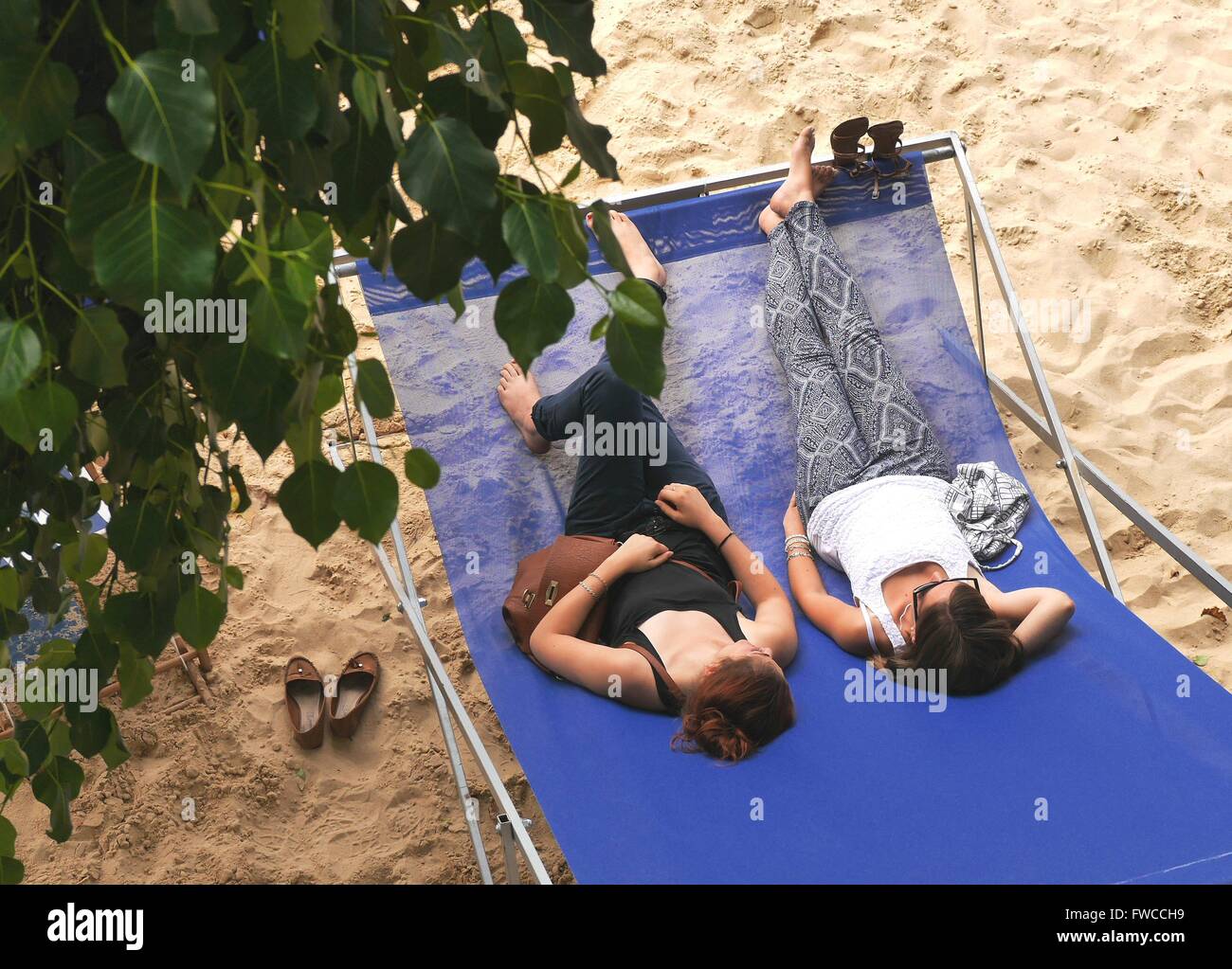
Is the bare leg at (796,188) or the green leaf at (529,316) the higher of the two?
the bare leg at (796,188)

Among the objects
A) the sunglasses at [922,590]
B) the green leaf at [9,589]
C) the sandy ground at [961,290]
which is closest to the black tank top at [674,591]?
the sunglasses at [922,590]

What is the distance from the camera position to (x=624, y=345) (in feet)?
2.13

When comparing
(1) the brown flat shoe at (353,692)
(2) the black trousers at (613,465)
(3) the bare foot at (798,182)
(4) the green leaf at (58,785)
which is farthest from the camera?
(3) the bare foot at (798,182)

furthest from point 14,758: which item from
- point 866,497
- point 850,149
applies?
point 850,149

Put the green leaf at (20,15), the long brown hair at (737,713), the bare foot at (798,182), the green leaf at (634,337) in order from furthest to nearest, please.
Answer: the bare foot at (798,182)
the long brown hair at (737,713)
the green leaf at (634,337)
the green leaf at (20,15)

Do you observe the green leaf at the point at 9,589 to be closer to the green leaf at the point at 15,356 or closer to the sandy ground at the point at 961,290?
the green leaf at the point at 15,356

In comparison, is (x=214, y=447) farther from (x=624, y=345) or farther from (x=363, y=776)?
(x=363, y=776)

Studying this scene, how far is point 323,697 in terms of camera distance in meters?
2.62

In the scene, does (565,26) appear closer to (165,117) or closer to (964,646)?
(165,117)

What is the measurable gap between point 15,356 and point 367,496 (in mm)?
205

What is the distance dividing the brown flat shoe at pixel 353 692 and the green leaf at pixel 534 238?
208 centimetres

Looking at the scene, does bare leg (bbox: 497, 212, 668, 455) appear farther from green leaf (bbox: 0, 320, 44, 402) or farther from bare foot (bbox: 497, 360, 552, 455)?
green leaf (bbox: 0, 320, 44, 402)

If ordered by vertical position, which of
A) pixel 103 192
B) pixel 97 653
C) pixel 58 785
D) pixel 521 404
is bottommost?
pixel 58 785

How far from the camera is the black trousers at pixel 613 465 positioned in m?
2.46
